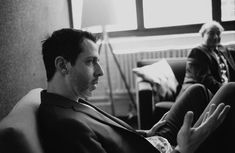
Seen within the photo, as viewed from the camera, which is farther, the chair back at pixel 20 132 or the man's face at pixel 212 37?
→ the man's face at pixel 212 37

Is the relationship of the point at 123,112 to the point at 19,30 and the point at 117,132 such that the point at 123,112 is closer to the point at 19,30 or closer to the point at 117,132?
the point at 19,30

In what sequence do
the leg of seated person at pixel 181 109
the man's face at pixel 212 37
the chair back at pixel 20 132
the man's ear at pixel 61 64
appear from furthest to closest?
the man's face at pixel 212 37 < the leg of seated person at pixel 181 109 < the man's ear at pixel 61 64 < the chair back at pixel 20 132

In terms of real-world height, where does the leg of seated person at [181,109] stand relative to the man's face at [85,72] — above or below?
below

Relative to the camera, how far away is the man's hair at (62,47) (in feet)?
4.28

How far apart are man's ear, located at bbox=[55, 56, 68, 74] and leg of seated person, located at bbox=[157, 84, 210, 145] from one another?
71 cm

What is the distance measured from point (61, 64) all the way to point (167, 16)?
285 centimetres

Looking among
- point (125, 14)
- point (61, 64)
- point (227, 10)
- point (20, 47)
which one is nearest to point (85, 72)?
point (61, 64)

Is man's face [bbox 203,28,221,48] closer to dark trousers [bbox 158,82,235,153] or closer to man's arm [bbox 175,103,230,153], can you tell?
dark trousers [bbox 158,82,235,153]

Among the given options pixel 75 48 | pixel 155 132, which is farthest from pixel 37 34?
pixel 155 132

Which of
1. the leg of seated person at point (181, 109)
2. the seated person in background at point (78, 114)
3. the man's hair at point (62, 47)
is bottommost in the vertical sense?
the leg of seated person at point (181, 109)

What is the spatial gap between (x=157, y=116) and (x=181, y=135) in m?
1.53

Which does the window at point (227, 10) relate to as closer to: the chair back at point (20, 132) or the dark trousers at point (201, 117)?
the dark trousers at point (201, 117)

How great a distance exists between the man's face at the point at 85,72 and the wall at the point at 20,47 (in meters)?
0.43

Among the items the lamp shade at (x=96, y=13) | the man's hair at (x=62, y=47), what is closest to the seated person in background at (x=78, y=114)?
the man's hair at (x=62, y=47)
